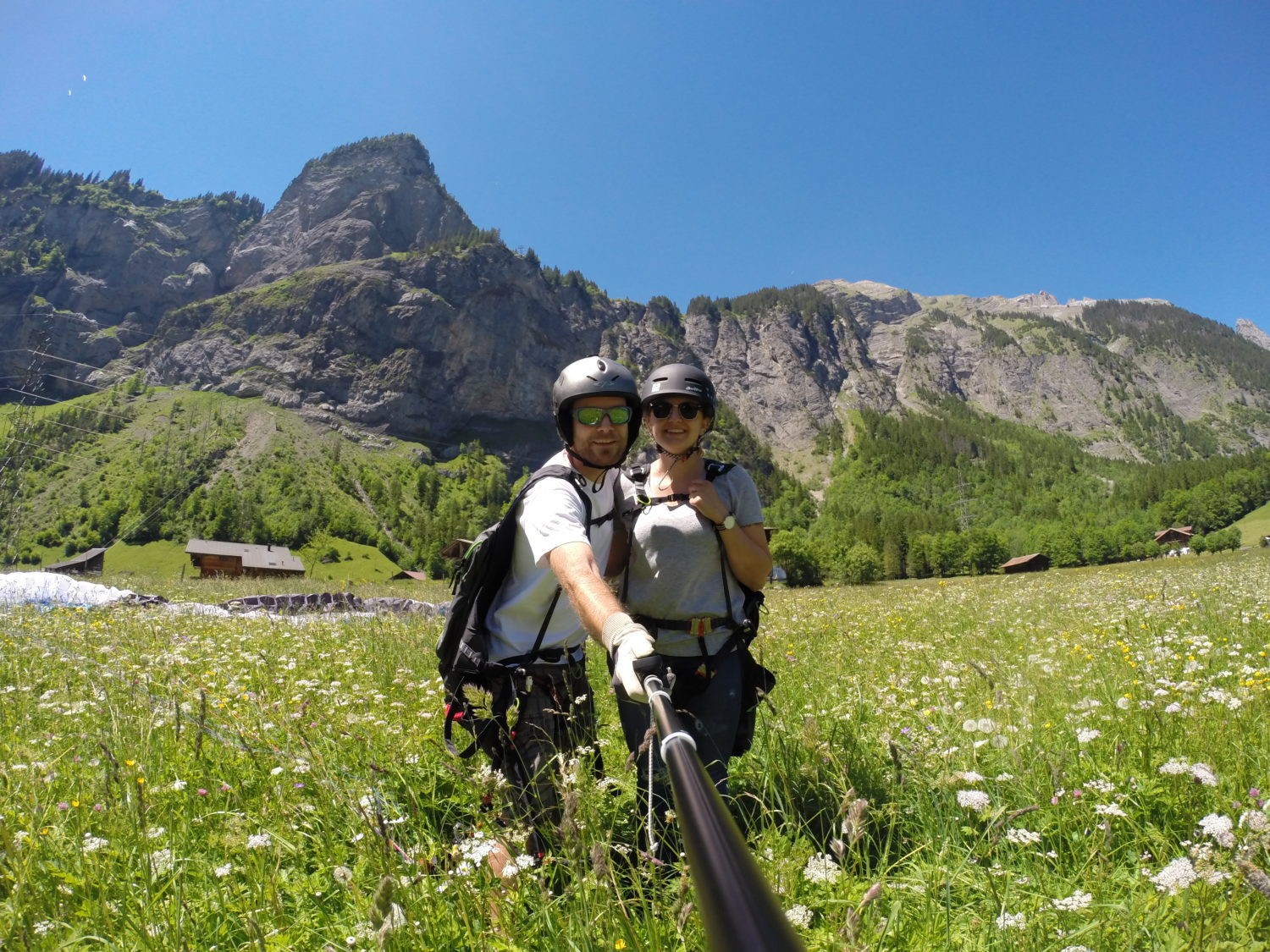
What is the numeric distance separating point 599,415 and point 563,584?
1363 millimetres

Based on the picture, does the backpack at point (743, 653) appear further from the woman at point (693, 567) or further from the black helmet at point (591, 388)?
the black helmet at point (591, 388)

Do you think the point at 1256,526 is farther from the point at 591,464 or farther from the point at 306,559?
the point at 306,559

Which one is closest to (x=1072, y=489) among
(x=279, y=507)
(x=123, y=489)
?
(x=279, y=507)

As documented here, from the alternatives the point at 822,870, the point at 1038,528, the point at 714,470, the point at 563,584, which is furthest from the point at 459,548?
the point at 1038,528

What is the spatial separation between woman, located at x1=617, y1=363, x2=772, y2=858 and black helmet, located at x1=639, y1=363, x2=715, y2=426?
0.01m

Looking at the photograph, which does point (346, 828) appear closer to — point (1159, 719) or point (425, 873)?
point (425, 873)

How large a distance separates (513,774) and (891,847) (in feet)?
6.94

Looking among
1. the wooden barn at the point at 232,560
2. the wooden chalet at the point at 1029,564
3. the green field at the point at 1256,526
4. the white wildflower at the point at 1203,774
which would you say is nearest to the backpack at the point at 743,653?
the white wildflower at the point at 1203,774

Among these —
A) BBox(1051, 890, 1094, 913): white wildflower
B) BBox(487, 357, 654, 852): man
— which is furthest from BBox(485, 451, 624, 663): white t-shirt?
BBox(1051, 890, 1094, 913): white wildflower

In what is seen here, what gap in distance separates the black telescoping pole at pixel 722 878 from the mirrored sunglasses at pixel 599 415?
106 inches

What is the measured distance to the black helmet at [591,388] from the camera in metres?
3.74

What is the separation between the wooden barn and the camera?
9212 centimetres

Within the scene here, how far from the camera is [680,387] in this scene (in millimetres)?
4113

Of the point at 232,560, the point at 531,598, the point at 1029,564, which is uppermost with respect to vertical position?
the point at 531,598
